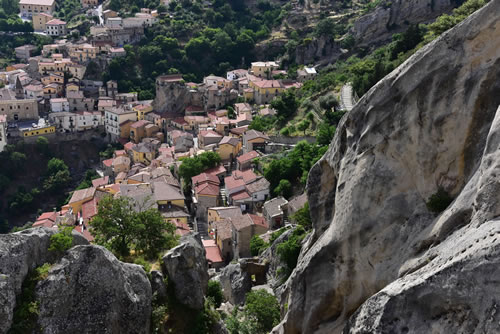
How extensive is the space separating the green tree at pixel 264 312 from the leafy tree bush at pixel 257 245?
11.1 metres

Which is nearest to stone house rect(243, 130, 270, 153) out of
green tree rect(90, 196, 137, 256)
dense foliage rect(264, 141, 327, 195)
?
dense foliage rect(264, 141, 327, 195)

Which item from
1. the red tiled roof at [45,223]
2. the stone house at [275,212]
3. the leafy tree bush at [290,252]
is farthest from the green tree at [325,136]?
the red tiled roof at [45,223]

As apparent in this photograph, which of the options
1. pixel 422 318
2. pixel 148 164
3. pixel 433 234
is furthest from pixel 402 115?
pixel 148 164

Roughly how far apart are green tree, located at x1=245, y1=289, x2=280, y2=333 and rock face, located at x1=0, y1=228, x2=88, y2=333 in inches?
483

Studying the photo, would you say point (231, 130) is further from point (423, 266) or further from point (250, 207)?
point (423, 266)

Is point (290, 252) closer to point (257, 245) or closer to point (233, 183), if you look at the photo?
point (257, 245)

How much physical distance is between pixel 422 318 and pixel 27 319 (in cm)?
1196

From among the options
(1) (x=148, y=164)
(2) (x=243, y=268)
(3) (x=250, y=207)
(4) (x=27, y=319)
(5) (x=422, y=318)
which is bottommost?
(1) (x=148, y=164)

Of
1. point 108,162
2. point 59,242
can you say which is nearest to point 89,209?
point 108,162

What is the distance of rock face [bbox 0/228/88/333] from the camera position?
56.0 feet

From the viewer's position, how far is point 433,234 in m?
15.3

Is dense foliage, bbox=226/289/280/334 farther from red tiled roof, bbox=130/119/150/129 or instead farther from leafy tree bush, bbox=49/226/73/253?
red tiled roof, bbox=130/119/150/129

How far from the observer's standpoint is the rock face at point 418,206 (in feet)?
41.5

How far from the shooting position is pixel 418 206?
55.4 feet
